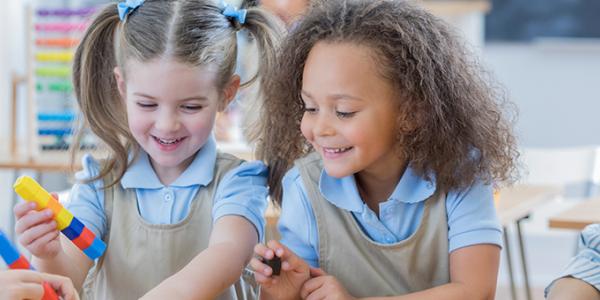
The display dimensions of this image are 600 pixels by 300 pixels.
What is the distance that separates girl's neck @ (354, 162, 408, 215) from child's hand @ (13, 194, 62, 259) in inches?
18.2

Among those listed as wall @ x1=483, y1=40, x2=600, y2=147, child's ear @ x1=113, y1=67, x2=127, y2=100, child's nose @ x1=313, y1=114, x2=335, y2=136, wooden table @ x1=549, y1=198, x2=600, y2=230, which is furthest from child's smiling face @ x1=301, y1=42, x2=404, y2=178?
wall @ x1=483, y1=40, x2=600, y2=147

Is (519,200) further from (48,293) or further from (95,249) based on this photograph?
(48,293)

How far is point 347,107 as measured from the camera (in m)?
1.33

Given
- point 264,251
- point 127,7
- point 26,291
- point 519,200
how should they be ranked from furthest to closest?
point 519,200 → point 127,7 → point 264,251 → point 26,291

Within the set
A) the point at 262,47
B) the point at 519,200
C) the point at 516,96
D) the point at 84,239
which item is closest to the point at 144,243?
the point at 84,239

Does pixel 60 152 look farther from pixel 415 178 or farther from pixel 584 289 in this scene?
pixel 584 289

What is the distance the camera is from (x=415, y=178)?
57.2 inches

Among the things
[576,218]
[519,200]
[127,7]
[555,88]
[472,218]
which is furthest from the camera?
[555,88]

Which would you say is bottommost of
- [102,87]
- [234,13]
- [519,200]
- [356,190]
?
[519,200]

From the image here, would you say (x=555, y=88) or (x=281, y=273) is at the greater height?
(x=281, y=273)

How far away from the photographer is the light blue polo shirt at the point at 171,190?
1533mm

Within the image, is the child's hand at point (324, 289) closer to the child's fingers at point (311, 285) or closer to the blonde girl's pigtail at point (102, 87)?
the child's fingers at point (311, 285)

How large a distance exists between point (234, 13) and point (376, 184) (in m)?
0.37

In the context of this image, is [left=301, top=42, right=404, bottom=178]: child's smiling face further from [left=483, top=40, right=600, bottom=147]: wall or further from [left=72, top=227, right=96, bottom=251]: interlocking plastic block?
[left=483, top=40, right=600, bottom=147]: wall
